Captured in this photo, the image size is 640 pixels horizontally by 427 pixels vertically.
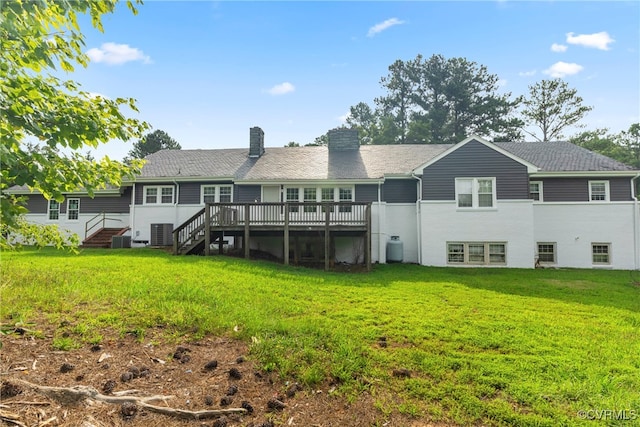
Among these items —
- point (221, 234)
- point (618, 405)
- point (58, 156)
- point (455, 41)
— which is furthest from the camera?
point (221, 234)

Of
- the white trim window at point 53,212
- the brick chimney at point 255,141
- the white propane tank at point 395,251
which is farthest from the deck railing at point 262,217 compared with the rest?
the white trim window at point 53,212

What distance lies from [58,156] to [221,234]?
1183cm

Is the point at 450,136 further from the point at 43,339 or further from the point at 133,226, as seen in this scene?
the point at 43,339

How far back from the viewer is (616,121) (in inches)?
1379

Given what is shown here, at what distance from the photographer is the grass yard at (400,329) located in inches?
138

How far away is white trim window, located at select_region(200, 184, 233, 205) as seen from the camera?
54.9 feet

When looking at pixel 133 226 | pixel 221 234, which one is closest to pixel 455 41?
pixel 221 234

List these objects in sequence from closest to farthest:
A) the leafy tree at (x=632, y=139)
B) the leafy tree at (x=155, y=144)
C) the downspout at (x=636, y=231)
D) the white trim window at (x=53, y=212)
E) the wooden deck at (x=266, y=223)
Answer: the wooden deck at (x=266, y=223)
the downspout at (x=636, y=231)
the white trim window at (x=53, y=212)
the leafy tree at (x=632, y=139)
the leafy tree at (x=155, y=144)

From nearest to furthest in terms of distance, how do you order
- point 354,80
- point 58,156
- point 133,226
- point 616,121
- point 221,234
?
1. point 58,156
2. point 221,234
3. point 354,80
4. point 133,226
5. point 616,121

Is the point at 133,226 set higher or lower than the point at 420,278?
higher

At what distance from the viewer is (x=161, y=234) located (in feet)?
54.5

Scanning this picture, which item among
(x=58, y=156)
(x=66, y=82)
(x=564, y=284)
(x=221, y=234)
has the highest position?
(x=66, y=82)

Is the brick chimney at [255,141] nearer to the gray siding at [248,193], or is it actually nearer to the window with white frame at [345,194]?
the gray siding at [248,193]

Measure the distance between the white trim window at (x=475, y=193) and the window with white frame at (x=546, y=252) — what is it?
3.77 metres
